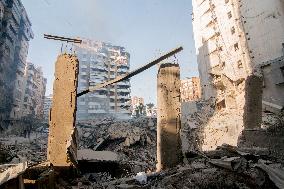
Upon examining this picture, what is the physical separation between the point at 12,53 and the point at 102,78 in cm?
2934

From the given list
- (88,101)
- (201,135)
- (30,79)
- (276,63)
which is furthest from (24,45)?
(276,63)

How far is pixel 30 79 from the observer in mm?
63250

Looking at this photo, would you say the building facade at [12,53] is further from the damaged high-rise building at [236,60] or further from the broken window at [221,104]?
the broken window at [221,104]

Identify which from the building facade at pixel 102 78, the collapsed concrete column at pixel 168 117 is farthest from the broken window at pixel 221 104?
the building facade at pixel 102 78

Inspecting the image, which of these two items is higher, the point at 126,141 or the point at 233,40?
the point at 233,40

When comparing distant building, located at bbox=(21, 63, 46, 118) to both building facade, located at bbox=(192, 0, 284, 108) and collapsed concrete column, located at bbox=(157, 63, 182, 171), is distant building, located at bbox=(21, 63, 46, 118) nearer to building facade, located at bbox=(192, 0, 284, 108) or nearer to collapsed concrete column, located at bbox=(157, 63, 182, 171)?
building facade, located at bbox=(192, 0, 284, 108)

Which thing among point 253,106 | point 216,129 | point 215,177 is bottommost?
point 215,177

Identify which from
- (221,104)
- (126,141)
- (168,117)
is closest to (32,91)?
(221,104)

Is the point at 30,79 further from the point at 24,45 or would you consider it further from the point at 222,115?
the point at 222,115

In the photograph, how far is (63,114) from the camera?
19.2 feet

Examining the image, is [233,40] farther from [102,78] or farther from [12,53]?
[102,78]

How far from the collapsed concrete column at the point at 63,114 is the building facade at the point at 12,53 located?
41.4 m

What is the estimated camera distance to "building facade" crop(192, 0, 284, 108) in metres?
26.4

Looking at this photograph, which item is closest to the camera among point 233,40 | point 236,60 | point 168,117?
point 168,117
